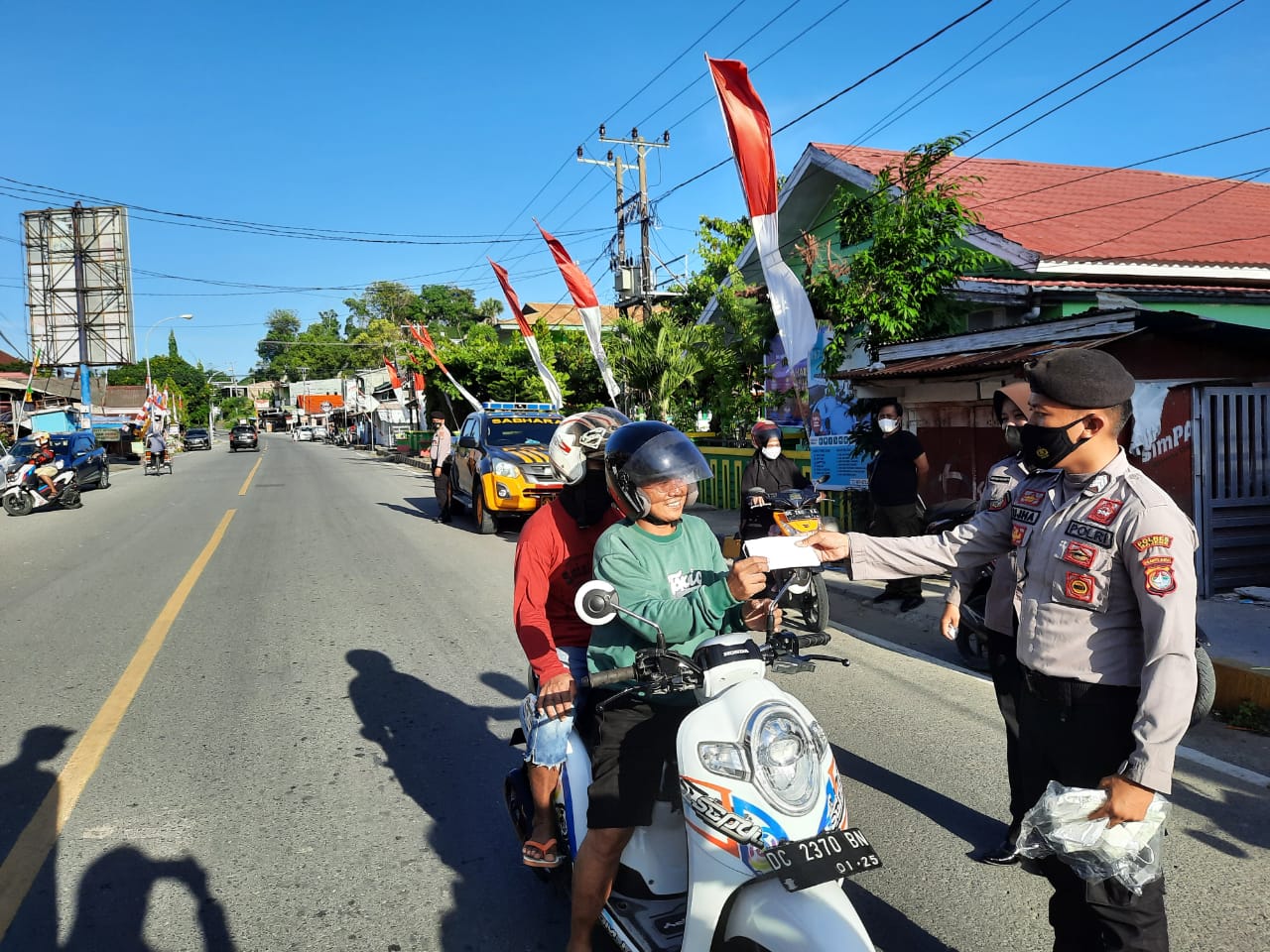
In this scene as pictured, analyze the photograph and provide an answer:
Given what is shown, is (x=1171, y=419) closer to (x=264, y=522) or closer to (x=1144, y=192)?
(x=1144, y=192)

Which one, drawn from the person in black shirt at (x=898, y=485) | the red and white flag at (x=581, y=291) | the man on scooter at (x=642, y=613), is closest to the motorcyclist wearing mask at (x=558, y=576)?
the man on scooter at (x=642, y=613)

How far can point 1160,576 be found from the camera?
Result: 2156mm

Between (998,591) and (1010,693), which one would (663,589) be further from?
(1010,693)

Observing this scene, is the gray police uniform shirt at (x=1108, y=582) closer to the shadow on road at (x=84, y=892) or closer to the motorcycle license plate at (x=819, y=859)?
the motorcycle license plate at (x=819, y=859)

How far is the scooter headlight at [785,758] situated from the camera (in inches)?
81.0

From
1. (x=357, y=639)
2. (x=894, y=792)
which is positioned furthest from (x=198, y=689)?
(x=894, y=792)

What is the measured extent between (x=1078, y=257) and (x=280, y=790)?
1168 cm

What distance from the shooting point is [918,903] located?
3297 mm

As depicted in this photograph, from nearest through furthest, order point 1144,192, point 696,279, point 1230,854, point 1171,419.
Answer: point 1230,854 < point 1171,419 < point 1144,192 < point 696,279

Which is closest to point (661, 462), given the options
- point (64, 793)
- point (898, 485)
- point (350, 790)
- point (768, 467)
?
point (350, 790)

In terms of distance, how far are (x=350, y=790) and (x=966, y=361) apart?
7.01m

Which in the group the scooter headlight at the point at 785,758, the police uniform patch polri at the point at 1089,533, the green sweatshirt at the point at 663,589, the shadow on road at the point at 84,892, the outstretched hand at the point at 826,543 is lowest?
the shadow on road at the point at 84,892

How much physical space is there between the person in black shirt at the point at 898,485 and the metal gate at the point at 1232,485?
246 cm

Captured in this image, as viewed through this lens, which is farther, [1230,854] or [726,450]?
[726,450]
